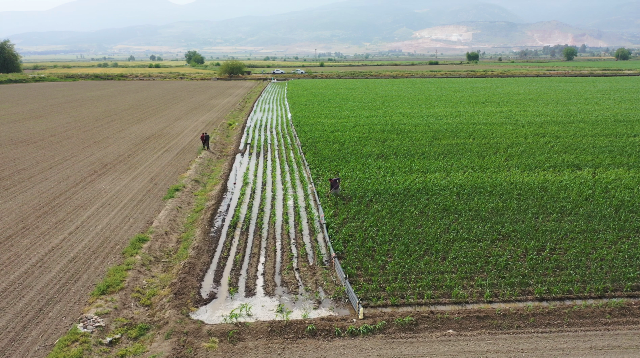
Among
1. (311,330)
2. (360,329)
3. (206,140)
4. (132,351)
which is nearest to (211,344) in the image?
(132,351)

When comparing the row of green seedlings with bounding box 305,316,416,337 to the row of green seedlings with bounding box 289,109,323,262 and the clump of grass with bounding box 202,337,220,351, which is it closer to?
the clump of grass with bounding box 202,337,220,351

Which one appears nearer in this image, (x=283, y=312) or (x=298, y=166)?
(x=283, y=312)

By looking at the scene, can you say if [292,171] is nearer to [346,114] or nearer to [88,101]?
[346,114]

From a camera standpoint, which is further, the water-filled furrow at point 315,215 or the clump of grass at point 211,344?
the water-filled furrow at point 315,215

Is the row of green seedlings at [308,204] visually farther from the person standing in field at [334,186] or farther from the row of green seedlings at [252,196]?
the row of green seedlings at [252,196]

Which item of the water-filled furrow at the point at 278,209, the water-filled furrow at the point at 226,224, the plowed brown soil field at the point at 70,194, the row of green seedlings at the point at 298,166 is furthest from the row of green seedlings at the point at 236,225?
the plowed brown soil field at the point at 70,194

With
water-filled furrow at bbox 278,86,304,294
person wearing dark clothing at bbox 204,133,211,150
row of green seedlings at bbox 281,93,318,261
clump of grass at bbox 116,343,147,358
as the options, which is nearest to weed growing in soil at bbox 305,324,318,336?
water-filled furrow at bbox 278,86,304,294

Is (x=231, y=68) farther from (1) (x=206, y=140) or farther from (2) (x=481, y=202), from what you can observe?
(2) (x=481, y=202)
